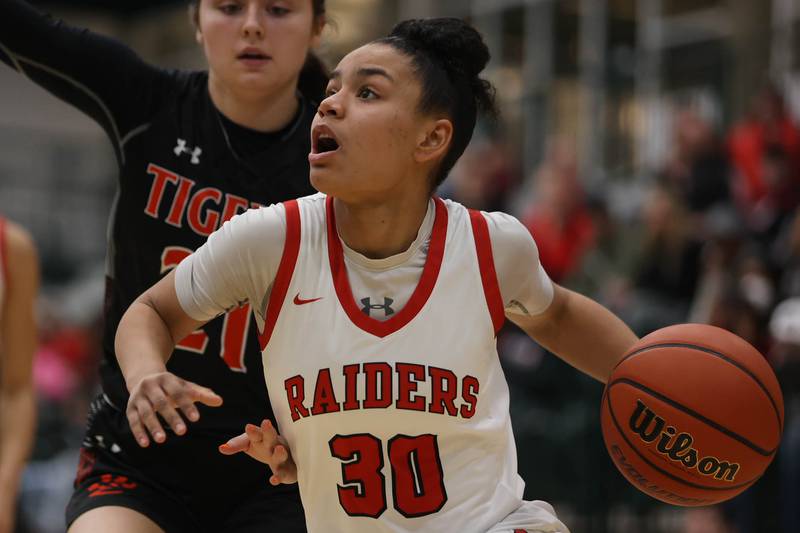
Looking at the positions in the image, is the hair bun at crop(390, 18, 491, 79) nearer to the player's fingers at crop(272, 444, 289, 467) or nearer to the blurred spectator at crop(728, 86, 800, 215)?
the player's fingers at crop(272, 444, 289, 467)

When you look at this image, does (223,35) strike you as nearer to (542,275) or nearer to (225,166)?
(225,166)

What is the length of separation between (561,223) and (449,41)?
5.93 m

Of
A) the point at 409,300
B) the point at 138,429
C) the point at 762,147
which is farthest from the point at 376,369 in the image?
the point at 762,147

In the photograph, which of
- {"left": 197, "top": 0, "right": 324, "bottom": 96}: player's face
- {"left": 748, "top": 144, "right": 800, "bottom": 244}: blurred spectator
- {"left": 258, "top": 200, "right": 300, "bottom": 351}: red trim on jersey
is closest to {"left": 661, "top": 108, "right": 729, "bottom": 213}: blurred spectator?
{"left": 748, "top": 144, "right": 800, "bottom": 244}: blurred spectator

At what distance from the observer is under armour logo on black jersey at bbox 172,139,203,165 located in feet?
12.6

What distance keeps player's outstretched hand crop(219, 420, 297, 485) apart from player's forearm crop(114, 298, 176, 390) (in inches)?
9.6

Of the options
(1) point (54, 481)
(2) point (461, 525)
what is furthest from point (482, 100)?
(1) point (54, 481)

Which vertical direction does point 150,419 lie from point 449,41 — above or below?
below

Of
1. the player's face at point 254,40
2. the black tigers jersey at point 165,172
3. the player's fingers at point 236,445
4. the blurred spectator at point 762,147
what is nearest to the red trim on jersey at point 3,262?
the black tigers jersey at point 165,172

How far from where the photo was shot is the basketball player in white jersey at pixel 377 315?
3.08 m

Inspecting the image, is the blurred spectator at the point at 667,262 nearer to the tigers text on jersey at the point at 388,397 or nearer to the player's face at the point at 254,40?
the player's face at the point at 254,40

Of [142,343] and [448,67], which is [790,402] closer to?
[448,67]

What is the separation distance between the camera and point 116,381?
381 centimetres

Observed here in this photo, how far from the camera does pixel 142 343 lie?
300 centimetres
